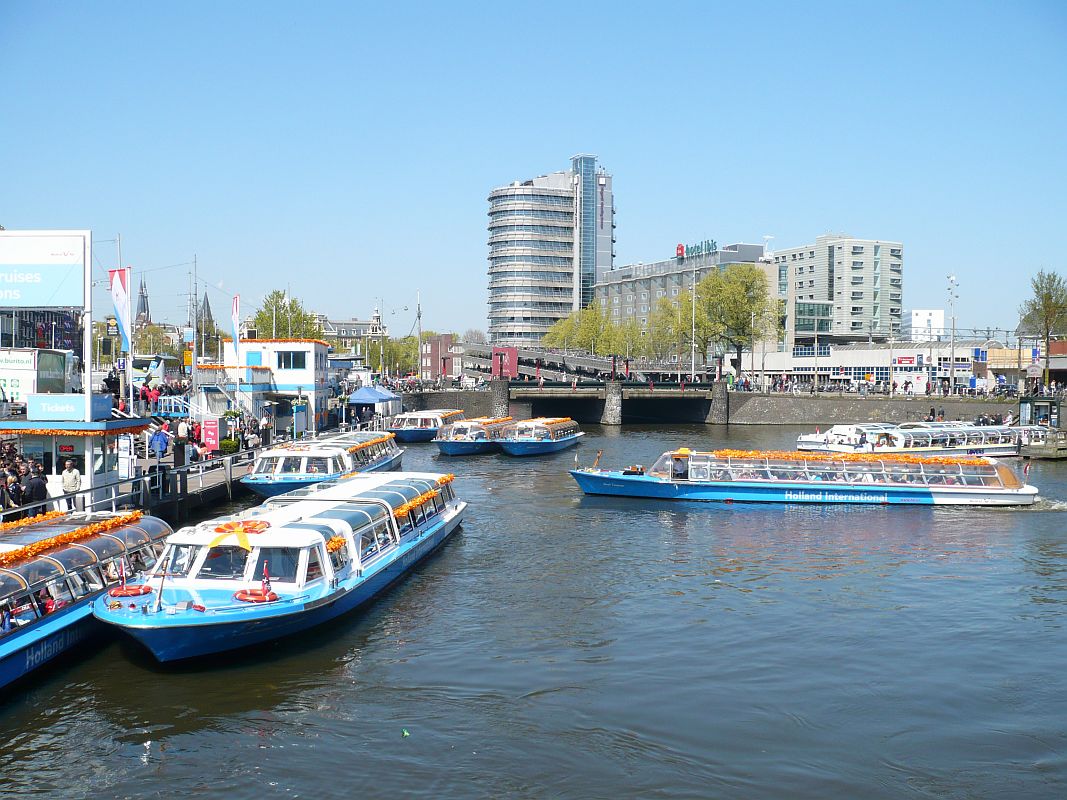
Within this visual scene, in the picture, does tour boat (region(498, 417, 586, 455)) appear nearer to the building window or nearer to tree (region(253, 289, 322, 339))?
the building window

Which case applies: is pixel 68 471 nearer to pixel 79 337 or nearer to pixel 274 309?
pixel 274 309

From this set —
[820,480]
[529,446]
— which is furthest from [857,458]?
[529,446]

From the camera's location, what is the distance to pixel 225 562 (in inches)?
897

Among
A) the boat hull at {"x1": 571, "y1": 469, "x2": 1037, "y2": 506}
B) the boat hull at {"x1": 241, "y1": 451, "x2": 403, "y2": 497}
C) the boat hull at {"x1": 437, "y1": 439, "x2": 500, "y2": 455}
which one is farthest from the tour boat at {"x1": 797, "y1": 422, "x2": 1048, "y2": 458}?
the boat hull at {"x1": 241, "y1": 451, "x2": 403, "y2": 497}

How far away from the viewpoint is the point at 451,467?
64500 millimetres

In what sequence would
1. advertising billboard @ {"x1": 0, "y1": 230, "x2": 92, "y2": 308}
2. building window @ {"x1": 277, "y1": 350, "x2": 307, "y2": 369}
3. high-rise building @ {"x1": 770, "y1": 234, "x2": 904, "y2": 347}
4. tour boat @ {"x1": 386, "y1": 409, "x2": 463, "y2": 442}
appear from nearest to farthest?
advertising billboard @ {"x1": 0, "y1": 230, "x2": 92, "y2": 308} < building window @ {"x1": 277, "y1": 350, "x2": 307, "y2": 369} < tour boat @ {"x1": 386, "y1": 409, "x2": 463, "y2": 442} < high-rise building @ {"x1": 770, "y1": 234, "x2": 904, "y2": 347}

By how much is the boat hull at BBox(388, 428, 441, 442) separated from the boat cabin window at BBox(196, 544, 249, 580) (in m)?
58.5

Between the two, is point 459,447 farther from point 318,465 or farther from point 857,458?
point 857,458

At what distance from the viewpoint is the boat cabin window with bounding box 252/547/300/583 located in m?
23.0

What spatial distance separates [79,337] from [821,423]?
88.7 meters

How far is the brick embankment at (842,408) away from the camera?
92.6m

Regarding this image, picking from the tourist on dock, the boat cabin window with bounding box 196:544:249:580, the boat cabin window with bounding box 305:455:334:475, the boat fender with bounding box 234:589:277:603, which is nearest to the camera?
the boat fender with bounding box 234:589:277:603

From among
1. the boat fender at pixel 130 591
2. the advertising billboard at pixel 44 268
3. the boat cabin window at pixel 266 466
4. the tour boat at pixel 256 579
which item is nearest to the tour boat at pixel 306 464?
the boat cabin window at pixel 266 466

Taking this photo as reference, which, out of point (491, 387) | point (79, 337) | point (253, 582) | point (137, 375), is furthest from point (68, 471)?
point (79, 337)
